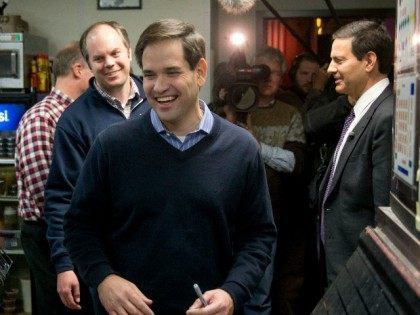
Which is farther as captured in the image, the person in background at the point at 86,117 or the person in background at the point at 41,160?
the person in background at the point at 41,160

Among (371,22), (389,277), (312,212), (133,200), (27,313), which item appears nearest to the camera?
(389,277)


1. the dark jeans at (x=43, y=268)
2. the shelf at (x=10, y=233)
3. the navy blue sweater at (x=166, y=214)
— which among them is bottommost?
the shelf at (x=10, y=233)

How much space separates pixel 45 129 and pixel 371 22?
4.70 ft

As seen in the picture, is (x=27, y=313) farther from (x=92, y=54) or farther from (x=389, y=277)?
(x=389, y=277)

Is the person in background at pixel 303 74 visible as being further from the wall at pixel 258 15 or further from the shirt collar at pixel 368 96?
the wall at pixel 258 15

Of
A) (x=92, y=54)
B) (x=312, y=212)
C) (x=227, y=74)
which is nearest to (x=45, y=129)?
(x=92, y=54)

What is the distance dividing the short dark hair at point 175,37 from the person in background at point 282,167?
4.35 feet

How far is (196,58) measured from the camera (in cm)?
156

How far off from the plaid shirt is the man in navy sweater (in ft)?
3.23

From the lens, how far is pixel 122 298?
1414mm

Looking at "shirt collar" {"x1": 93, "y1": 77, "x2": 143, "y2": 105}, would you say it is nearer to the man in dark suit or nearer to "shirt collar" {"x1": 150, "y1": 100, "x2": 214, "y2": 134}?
"shirt collar" {"x1": 150, "y1": 100, "x2": 214, "y2": 134}

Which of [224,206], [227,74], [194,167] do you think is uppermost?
[227,74]

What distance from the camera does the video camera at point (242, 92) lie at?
9.20 ft

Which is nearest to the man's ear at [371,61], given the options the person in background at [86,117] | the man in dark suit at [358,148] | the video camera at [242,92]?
the man in dark suit at [358,148]
